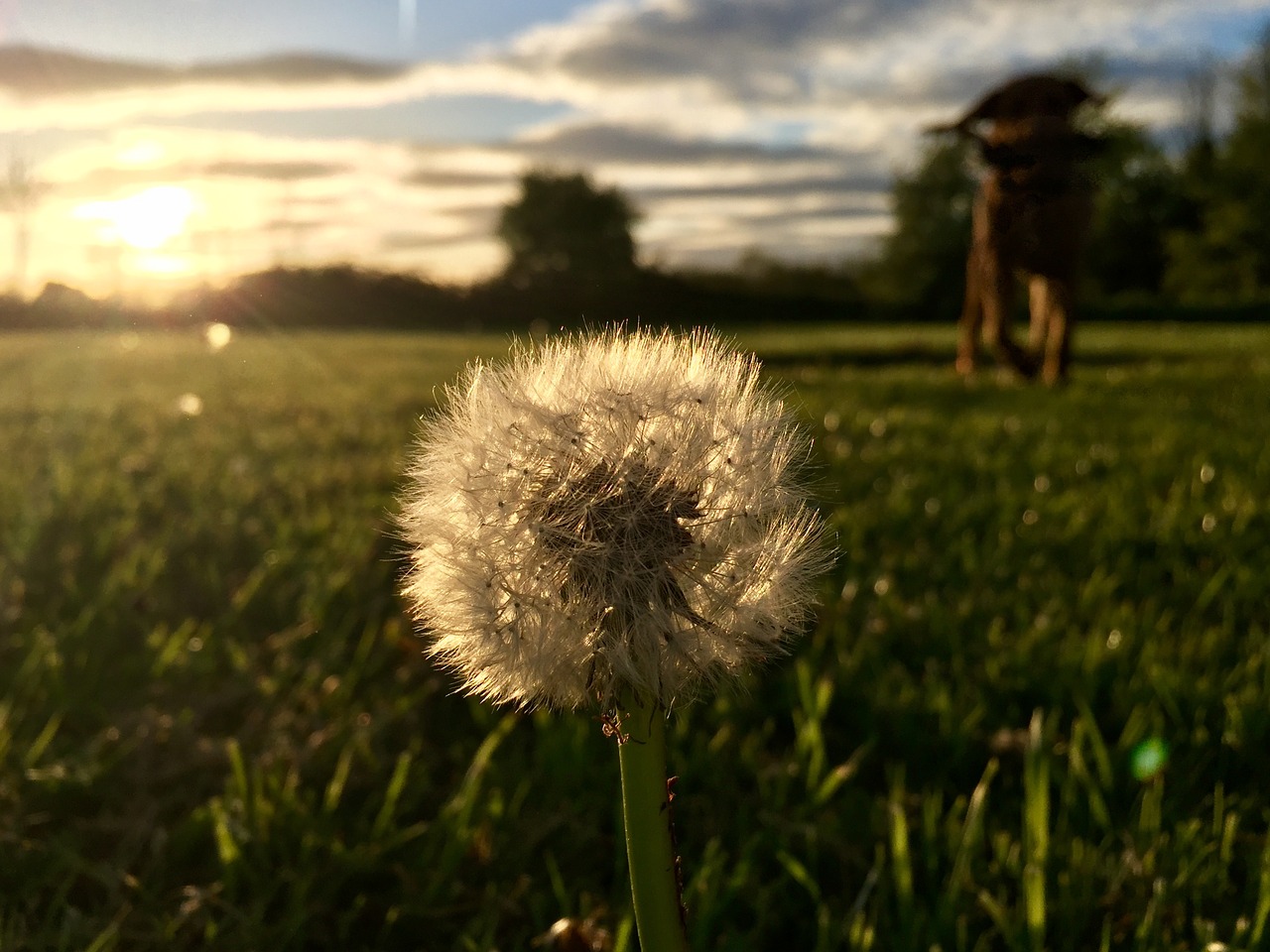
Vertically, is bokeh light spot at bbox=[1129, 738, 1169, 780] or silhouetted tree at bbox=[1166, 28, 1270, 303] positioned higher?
silhouetted tree at bbox=[1166, 28, 1270, 303]

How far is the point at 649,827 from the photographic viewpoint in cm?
97

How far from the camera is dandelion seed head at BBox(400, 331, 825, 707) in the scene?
1.08m

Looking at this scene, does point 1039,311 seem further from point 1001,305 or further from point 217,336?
point 217,336

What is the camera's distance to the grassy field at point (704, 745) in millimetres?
2043

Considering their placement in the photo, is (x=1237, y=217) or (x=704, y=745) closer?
(x=704, y=745)

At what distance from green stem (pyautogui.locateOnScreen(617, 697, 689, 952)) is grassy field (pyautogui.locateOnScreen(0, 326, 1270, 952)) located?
0.89ft

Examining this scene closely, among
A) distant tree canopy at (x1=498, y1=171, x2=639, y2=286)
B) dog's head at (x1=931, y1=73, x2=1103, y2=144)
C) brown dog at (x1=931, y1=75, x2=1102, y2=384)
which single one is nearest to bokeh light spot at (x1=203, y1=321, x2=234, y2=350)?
brown dog at (x1=931, y1=75, x2=1102, y2=384)

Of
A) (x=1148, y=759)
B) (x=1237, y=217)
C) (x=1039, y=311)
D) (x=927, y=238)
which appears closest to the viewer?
(x=1148, y=759)

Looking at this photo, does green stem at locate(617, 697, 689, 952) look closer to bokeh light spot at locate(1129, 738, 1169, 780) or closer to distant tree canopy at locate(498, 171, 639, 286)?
bokeh light spot at locate(1129, 738, 1169, 780)

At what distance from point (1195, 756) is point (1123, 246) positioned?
63.4 meters

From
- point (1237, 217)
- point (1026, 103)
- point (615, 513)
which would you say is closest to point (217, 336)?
point (1026, 103)

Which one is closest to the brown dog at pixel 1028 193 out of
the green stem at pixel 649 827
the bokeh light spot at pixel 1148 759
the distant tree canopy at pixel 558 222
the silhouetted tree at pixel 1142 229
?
the bokeh light spot at pixel 1148 759

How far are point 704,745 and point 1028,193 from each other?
2.46m

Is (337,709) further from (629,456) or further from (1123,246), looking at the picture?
(1123,246)
